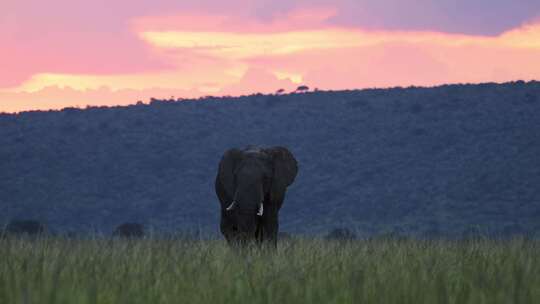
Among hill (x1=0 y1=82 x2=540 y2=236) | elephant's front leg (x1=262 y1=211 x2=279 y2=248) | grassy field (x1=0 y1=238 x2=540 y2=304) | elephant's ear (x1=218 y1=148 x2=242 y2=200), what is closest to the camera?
grassy field (x1=0 y1=238 x2=540 y2=304)

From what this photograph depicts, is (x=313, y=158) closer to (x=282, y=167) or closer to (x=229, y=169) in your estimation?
(x=282, y=167)

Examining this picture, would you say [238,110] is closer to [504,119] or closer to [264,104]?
[264,104]

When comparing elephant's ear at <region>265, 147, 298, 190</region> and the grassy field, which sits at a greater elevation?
elephant's ear at <region>265, 147, 298, 190</region>

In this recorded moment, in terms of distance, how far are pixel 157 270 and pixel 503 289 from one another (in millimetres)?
3042

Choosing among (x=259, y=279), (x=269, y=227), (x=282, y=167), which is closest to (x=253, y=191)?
(x=269, y=227)

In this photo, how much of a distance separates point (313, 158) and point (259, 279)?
221 ft

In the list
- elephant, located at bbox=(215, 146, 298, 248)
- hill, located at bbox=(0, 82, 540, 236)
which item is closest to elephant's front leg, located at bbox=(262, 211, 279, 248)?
elephant, located at bbox=(215, 146, 298, 248)

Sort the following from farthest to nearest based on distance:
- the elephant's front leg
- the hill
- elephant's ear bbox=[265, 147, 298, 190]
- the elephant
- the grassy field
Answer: the hill, elephant's ear bbox=[265, 147, 298, 190], the elephant's front leg, the elephant, the grassy field

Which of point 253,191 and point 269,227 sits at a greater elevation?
point 253,191

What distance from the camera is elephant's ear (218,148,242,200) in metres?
17.7

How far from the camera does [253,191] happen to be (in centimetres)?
1700

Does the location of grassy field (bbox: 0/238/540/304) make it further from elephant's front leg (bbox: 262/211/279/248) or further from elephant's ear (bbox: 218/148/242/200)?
elephant's ear (bbox: 218/148/242/200)

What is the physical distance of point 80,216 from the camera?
225 feet

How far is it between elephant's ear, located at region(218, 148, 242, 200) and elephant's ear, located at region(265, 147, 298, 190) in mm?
567
